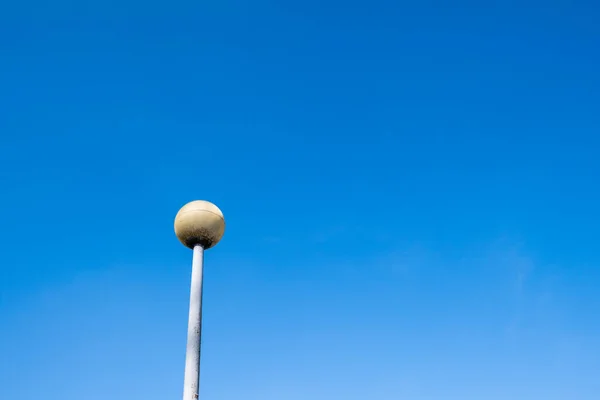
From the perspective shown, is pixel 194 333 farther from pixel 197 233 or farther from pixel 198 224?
pixel 198 224

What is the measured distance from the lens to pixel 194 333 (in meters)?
9.88

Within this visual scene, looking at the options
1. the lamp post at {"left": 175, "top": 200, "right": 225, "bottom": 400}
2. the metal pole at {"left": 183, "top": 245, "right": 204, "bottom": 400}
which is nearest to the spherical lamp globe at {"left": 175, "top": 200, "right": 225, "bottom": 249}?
the lamp post at {"left": 175, "top": 200, "right": 225, "bottom": 400}

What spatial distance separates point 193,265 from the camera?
10766mm

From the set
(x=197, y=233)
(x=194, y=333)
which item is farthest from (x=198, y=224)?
(x=194, y=333)

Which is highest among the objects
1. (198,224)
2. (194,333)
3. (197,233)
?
(198,224)

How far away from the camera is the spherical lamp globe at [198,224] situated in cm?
1098

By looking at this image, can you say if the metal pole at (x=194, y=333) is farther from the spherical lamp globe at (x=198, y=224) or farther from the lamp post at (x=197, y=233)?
the spherical lamp globe at (x=198, y=224)

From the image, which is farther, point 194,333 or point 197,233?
point 197,233

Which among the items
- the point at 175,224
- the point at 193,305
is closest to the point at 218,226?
the point at 175,224

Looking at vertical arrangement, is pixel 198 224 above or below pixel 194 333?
above

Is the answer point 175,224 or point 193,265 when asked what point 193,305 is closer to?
point 193,265

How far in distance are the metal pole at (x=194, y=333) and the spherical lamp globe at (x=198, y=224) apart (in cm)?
17

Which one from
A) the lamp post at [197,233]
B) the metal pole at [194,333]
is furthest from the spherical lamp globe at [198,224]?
the metal pole at [194,333]

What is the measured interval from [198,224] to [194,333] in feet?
6.57
